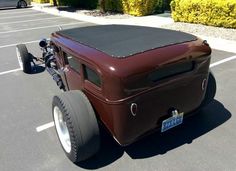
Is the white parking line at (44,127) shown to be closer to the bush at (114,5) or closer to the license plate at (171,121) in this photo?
the license plate at (171,121)

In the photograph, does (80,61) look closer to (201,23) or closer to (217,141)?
(217,141)

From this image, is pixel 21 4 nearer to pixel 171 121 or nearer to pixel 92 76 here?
pixel 92 76

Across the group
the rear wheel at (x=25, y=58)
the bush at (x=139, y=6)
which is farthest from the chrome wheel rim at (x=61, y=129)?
the bush at (x=139, y=6)

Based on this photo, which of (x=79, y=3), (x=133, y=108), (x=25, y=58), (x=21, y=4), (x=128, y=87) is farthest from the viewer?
(x=21, y=4)

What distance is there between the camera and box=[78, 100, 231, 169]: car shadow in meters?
3.39

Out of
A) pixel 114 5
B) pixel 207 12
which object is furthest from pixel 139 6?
pixel 207 12

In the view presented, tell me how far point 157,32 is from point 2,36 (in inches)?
394

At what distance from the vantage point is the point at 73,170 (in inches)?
127

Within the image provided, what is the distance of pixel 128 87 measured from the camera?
2740 mm

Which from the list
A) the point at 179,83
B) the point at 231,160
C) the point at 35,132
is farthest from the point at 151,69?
the point at 35,132

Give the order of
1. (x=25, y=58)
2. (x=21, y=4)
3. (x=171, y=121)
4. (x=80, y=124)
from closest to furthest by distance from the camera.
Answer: (x=80, y=124)
(x=171, y=121)
(x=25, y=58)
(x=21, y=4)

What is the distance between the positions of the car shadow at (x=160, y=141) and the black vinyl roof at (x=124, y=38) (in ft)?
4.19

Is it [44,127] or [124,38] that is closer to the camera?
[124,38]

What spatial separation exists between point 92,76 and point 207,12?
8331mm
